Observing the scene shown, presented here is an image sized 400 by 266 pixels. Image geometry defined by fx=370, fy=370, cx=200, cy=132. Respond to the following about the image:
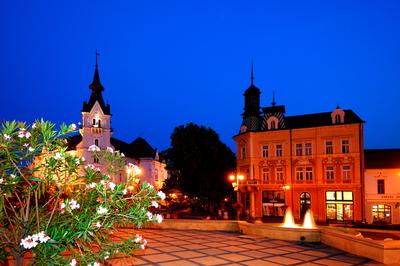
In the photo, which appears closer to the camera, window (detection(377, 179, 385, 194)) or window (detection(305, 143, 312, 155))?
window (detection(377, 179, 385, 194))

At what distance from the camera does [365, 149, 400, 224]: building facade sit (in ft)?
119

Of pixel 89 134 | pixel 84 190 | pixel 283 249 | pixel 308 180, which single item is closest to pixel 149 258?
pixel 283 249

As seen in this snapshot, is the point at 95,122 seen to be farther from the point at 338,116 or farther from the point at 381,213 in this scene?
the point at 381,213

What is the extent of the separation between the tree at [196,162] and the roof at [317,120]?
29.9 feet

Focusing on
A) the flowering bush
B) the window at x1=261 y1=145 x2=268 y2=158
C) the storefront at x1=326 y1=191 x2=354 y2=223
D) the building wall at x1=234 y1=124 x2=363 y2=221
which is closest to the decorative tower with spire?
the building wall at x1=234 y1=124 x2=363 y2=221

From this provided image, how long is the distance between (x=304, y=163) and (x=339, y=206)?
5.67m

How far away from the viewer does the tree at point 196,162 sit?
140 ft

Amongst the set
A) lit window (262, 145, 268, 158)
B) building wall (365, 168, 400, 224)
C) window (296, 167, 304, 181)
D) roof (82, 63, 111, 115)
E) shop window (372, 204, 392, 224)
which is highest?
roof (82, 63, 111, 115)

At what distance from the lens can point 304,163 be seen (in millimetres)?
40562

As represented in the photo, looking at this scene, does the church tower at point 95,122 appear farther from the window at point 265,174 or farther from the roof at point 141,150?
the window at point 265,174

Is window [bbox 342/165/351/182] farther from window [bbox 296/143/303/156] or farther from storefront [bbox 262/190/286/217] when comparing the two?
storefront [bbox 262/190/286/217]

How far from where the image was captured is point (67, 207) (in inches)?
208

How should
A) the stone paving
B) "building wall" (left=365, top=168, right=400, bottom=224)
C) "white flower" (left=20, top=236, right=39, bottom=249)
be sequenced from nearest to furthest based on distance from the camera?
"white flower" (left=20, top=236, right=39, bottom=249)
the stone paving
"building wall" (left=365, top=168, right=400, bottom=224)

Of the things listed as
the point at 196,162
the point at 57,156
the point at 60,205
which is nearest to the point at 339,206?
the point at 196,162
